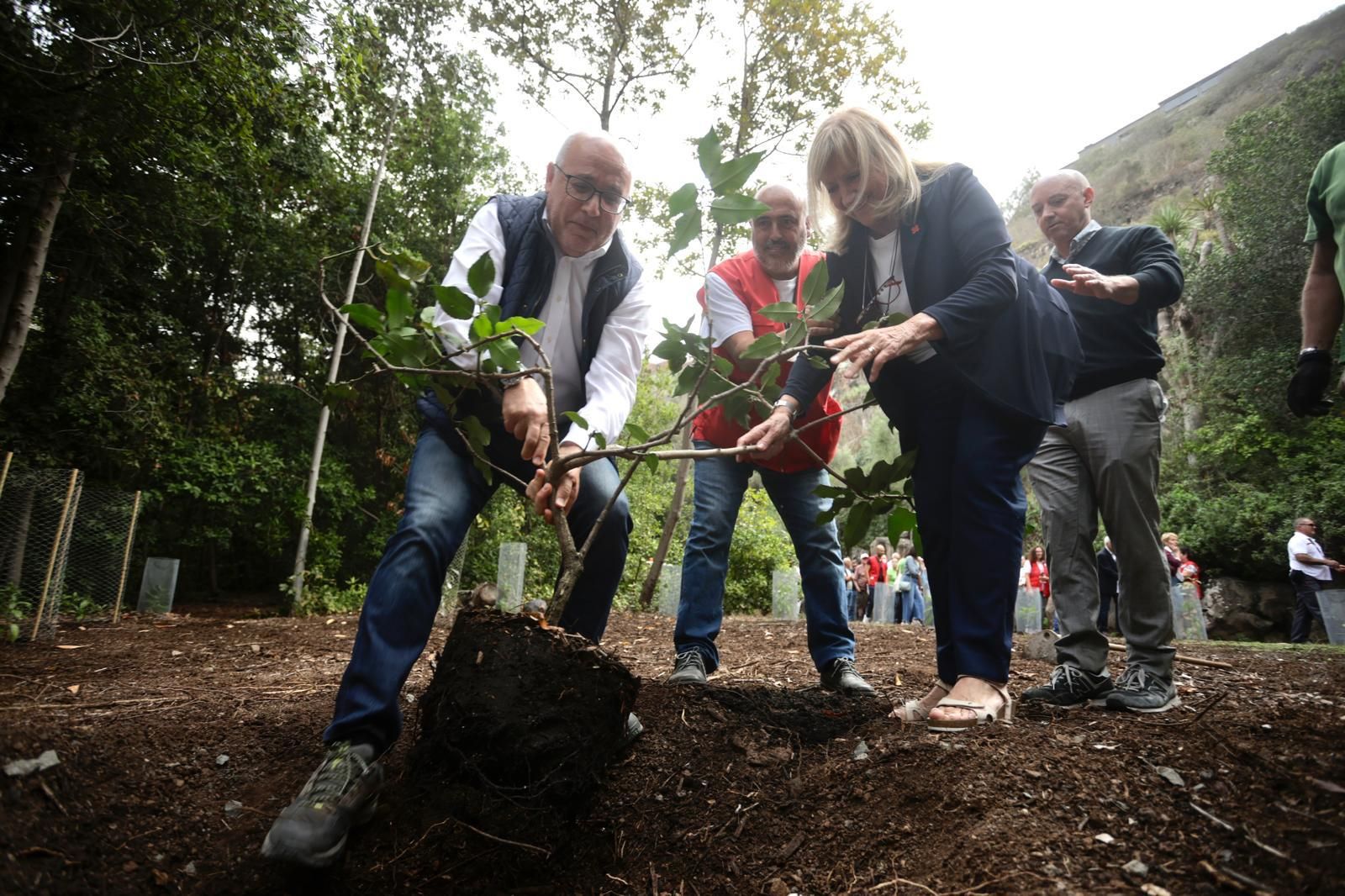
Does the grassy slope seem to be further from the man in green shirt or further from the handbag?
the man in green shirt

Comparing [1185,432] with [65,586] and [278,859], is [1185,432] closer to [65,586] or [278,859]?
[278,859]

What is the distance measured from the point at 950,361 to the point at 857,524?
529mm

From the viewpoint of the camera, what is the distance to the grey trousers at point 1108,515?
2.23 meters

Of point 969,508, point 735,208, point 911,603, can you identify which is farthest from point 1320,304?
point 911,603

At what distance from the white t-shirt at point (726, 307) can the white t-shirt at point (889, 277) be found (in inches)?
21.7

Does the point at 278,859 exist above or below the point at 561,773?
below

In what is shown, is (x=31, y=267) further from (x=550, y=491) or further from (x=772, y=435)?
(x=772, y=435)

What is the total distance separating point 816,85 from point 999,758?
9.95 m

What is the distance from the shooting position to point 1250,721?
4.85ft

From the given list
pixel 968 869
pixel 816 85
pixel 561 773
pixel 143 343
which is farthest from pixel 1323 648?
pixel 143 343

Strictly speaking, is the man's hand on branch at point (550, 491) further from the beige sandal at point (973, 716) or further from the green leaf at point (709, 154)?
the beige sandal at point (973, 716)

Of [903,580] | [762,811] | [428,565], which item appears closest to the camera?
[762,811]

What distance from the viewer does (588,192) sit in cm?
184

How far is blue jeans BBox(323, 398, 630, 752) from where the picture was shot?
1.42 m
